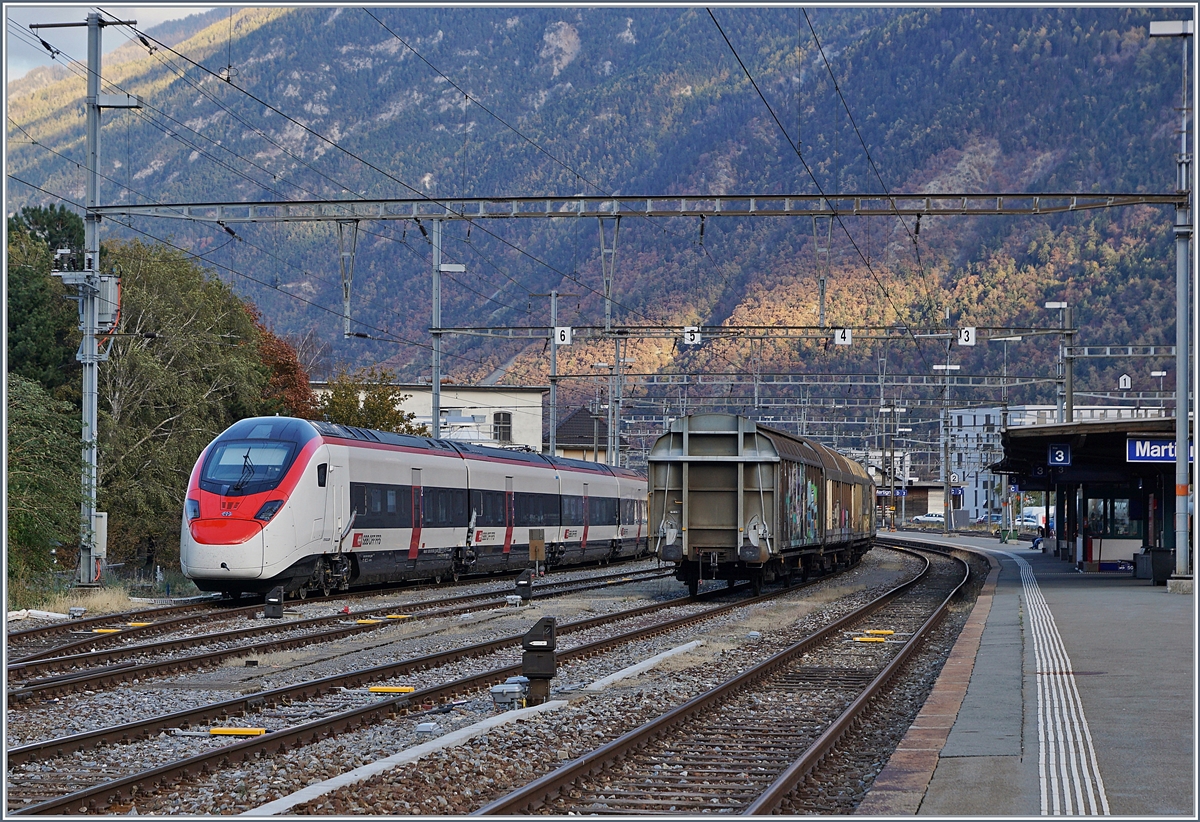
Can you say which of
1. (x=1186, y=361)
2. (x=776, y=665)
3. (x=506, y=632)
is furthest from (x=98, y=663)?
(x=1186, y=361)

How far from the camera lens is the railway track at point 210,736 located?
9.48 meters

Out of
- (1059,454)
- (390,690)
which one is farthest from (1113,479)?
(390,690)

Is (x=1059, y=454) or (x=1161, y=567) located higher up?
(x=1059, y=454)

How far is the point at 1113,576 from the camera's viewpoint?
35.9 metres

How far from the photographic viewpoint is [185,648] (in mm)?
18094

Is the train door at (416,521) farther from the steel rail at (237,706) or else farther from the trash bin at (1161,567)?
the trash bin at (1161,567)

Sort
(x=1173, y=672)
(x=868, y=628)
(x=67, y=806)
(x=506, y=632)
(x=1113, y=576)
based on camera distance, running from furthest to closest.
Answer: (x=1113, y=576)
(x=868, y=628)
(x=506, y=632)
(x=1173, y=672)
(x=67, y=806)

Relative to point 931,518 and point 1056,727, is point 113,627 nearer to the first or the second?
point 1056,727

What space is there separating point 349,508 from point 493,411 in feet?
192

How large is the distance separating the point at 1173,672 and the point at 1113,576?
22.4m

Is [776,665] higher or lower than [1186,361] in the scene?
lower

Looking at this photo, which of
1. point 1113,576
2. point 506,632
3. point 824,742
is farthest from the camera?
point 1113,576

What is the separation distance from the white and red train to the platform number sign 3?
480 inches

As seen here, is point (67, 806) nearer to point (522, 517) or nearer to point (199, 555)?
point (199, 555)
